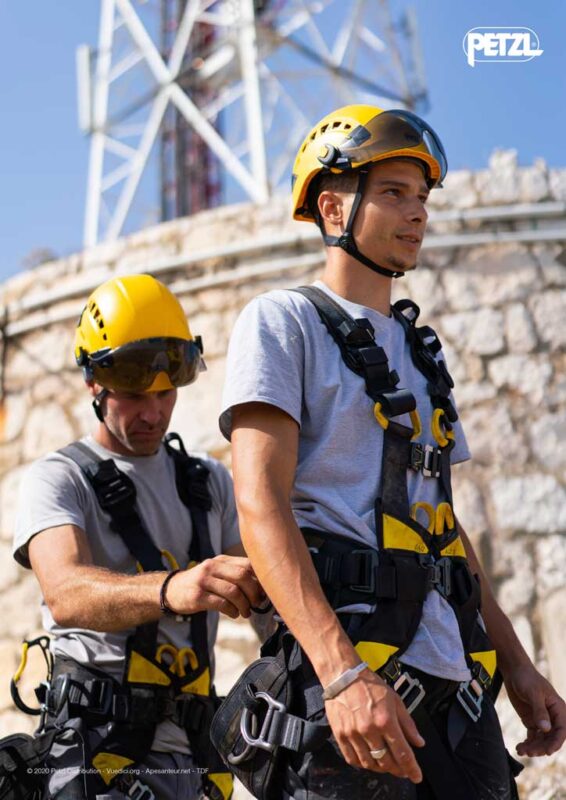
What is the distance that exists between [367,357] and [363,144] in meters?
0.58

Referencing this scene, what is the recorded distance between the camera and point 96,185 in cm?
1088

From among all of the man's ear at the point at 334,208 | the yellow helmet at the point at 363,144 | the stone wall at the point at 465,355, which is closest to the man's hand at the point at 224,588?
the man's ear at the point at 334,208

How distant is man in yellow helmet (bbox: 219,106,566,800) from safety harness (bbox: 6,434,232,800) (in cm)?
87

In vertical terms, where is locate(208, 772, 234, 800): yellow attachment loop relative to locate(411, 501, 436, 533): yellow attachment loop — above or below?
below

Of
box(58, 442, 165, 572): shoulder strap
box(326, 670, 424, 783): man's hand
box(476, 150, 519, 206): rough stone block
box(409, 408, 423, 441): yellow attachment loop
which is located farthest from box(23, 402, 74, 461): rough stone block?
box(326, 670, 424, 783): man's hand

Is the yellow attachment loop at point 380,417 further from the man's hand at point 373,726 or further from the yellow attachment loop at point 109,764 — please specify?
the yellow attachment loop at point 109,764

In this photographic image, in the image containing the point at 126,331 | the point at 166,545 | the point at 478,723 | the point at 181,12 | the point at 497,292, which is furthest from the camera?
the point at 181,12

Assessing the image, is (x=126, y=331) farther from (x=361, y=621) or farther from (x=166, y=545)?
(x=361, y=621)

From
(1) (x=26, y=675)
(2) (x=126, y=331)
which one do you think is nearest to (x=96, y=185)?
(1) (x=26, y=675)

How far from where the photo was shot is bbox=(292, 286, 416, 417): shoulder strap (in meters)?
2.48

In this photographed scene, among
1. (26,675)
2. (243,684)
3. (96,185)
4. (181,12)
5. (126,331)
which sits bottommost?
(26,675)

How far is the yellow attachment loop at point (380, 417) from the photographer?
2.48m

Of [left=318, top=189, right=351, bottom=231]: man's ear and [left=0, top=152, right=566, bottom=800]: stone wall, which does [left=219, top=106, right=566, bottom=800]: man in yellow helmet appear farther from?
[left=0, top=152, right=566, bottom=800]: stone wall

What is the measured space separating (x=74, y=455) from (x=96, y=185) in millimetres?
7777
